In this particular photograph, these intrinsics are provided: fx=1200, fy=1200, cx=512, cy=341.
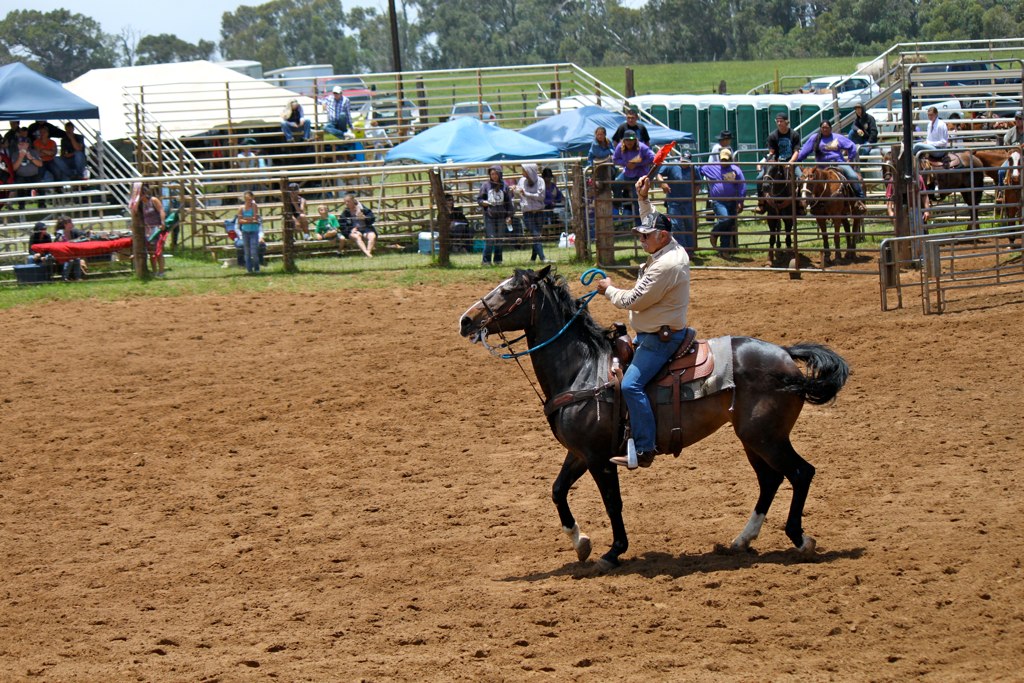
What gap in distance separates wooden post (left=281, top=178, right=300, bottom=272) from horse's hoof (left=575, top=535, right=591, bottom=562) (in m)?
13.7

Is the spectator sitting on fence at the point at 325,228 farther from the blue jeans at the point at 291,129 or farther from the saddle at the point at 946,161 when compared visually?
the saddle at the point at 946,161

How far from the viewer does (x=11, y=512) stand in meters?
9.44

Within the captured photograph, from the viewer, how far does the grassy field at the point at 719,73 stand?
69.8 m

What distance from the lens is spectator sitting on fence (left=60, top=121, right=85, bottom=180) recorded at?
25.2m

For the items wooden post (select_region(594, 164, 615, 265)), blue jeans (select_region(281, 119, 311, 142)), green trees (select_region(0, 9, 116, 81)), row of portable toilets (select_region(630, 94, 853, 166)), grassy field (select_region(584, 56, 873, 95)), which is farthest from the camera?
green trees (select_region(0, 9, 116, 81))

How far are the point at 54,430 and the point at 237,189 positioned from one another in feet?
59.3

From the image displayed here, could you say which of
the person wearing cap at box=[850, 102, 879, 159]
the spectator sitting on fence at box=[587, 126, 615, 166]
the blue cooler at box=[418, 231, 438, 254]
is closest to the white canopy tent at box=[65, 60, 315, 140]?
the blue cooler at box=[418, 231, 438, 254]

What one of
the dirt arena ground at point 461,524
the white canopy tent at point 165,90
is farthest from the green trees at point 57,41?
the dirt arena ground at point 461,524

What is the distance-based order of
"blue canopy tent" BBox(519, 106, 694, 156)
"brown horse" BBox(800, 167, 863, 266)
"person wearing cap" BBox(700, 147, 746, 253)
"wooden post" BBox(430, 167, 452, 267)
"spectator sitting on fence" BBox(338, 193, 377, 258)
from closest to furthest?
"brown horse" BBox(800, 167, 863, 266) → "person wearing cap" BBox(700, 147, 746, 253) → "wooden post" BBox(430, 167, 452, 267) → "spectator sitting on fence" BBox(338, 193, 377, 258) → "blue canopy tent" BBox(519, 106, 694, 156)

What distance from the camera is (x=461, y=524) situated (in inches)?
340

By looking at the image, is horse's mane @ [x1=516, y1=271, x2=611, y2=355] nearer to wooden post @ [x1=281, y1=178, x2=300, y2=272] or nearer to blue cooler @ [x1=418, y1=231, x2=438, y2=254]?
wooden post @ [x1=281, y1=178, x2=300, y2=272]

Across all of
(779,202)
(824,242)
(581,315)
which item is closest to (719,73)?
(779,202)

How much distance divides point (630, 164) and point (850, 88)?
24.6 m

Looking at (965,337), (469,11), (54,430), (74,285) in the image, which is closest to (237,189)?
(74,285)
